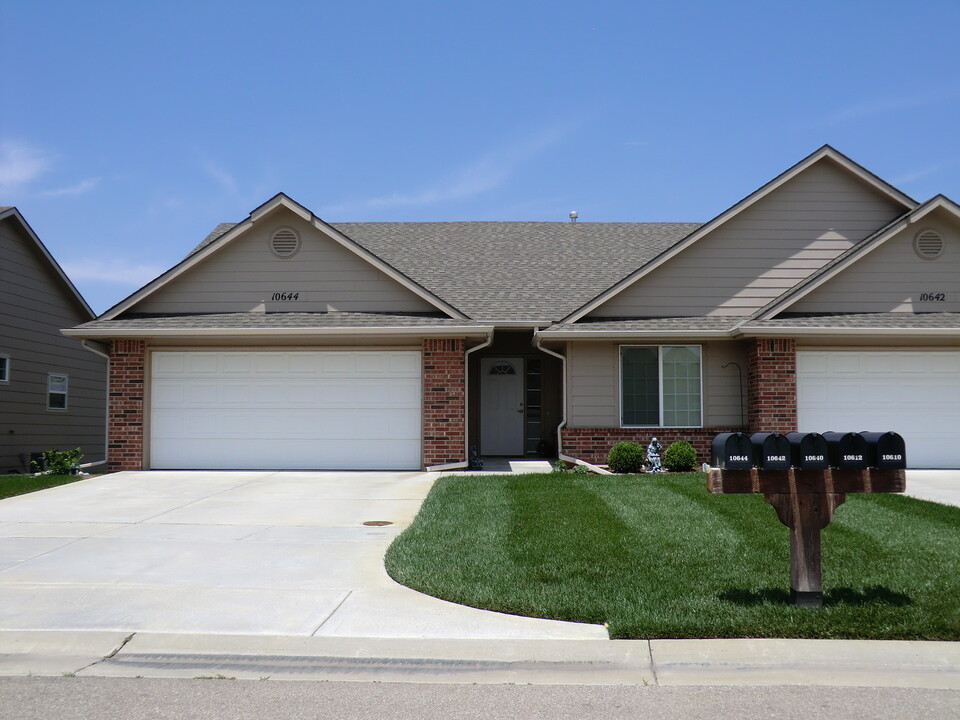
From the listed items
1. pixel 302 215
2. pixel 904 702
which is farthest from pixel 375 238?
pixel 904 702

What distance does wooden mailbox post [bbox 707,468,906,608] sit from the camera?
6547 millimetres

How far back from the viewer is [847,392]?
54.1ft

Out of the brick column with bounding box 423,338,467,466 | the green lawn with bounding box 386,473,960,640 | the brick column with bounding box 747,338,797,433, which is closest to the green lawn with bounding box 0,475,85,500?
the brick column with bounding box 423,338,467,466

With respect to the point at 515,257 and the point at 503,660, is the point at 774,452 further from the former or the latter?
the point at 515,257

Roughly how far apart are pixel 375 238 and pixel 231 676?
1819 cm

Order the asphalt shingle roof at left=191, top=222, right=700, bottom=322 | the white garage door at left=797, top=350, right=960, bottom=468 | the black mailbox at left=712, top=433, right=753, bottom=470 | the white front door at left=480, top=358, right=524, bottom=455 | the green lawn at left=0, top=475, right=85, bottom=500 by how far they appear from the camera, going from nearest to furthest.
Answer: the black mailbox at left=712, top=433, right=753, bottom=470 < the green lawn at left=0, top=475, right=85, bottom=500 < the white garage door at left=797, top=350, right=960, bottom=468 < the asphalt shingle roof at left=191, top=222, right=700, bottom=322 < the white front door at left=480, top=358, right=524, bottom=455

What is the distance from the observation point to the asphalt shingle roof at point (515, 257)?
19.0 m

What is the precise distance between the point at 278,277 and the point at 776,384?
32.0 ft

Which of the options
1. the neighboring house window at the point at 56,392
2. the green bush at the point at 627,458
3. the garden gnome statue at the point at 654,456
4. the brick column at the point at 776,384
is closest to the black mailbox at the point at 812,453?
the green bush at the point at 627,458

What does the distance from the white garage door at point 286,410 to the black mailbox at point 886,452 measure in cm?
1091

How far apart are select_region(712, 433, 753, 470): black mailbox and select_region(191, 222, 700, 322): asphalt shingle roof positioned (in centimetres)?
1137

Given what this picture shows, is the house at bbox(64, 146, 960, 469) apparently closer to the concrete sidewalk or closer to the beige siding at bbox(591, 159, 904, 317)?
the beige siding at bbox(591, 159, 904, 317)

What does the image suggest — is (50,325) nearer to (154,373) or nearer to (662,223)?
(154,373)

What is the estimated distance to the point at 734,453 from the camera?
646cm
